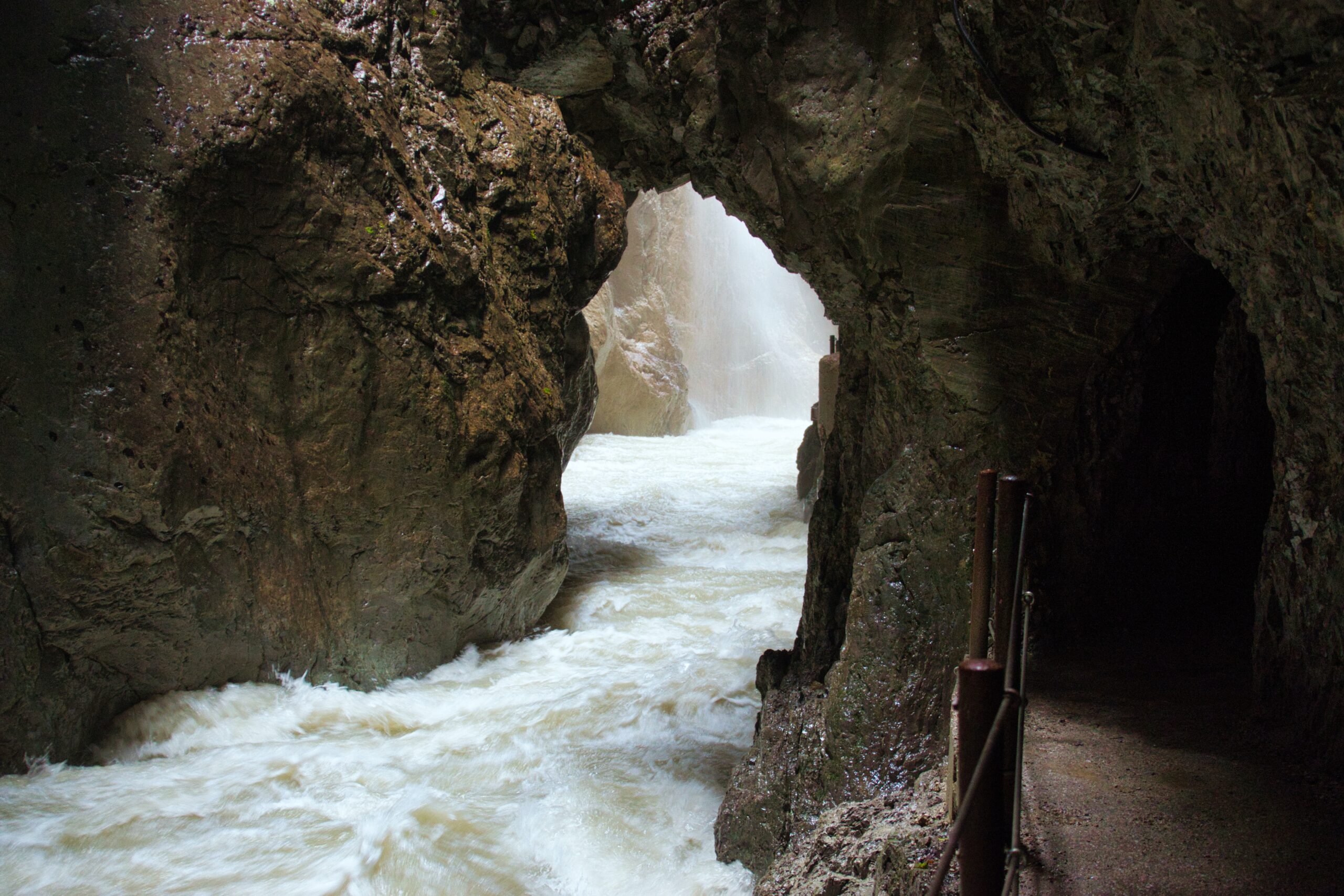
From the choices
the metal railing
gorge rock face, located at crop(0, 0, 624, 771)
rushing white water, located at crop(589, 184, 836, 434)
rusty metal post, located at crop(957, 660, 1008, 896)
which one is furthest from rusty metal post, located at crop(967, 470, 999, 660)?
rushing white water, located at crop(589, 184, 836, 434)

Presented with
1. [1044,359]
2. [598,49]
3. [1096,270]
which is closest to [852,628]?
[1044,359]

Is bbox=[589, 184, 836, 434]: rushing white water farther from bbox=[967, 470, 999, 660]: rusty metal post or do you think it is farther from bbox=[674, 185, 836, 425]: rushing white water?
bbox=[967, 470, 999, 660]: rusty metal post

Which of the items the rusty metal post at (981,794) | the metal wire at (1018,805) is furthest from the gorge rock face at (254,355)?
the rusty metal post at (981,794)

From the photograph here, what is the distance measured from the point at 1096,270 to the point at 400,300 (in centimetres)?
449

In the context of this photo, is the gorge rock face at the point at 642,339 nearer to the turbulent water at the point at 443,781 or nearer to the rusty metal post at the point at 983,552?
the turbulent water at the point at 443,781

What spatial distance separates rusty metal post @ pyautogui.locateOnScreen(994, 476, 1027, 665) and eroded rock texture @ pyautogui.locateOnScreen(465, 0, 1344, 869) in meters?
0.88

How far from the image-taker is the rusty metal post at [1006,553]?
171cm

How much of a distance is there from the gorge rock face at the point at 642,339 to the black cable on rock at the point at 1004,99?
14.6m

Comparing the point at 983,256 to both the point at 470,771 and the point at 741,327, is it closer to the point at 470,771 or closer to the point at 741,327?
the point at 470,771

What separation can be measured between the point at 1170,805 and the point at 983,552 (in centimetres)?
90

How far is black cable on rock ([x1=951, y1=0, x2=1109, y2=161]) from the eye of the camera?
255cm

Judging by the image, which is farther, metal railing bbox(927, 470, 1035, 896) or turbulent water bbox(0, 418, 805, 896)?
turbulent water bbox(0, 418, 805, 896)

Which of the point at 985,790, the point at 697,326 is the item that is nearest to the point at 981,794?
the point at 985,790

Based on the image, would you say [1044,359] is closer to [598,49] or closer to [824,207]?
[824,207]
